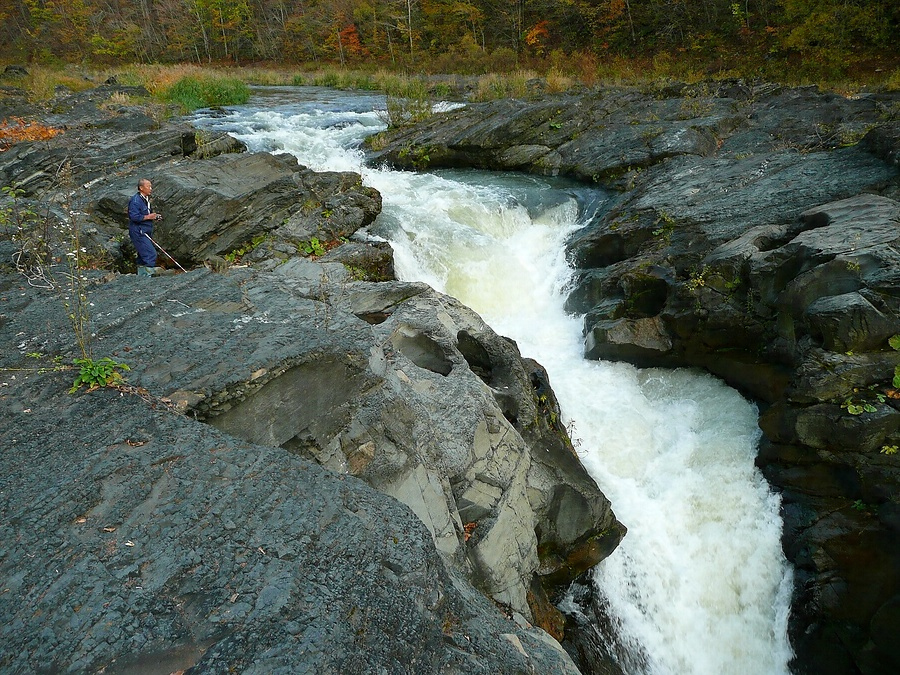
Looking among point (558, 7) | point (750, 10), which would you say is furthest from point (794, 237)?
point (558, 7)

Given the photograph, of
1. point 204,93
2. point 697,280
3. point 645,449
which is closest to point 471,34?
point 204,93

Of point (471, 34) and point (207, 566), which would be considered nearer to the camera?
point (207, 566)

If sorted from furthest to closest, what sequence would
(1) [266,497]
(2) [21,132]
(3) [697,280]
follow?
1. (2) [21,132]
2. (3) [697,280]
3. (1) [266,497]

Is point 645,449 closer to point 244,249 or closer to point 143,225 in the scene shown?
point 244,249

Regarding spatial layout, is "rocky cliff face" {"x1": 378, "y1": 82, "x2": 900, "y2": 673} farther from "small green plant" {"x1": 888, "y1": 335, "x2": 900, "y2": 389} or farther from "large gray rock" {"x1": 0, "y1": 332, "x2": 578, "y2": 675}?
"large gray rock" {"x1": 0, "y1": 332, "x2": 578, "y2": 675}

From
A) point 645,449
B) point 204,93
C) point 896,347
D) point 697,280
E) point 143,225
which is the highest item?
point 204,93

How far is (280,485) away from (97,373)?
1899 millimetres

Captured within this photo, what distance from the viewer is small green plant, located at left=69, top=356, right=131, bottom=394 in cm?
375

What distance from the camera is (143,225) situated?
26.2ft

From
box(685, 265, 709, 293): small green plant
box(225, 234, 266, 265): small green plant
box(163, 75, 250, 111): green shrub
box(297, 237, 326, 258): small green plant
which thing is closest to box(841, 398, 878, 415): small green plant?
box(685, 265, 709, 293): small green plant

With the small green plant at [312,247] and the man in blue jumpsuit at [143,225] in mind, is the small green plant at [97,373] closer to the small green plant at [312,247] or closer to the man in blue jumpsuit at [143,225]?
the man in blue jumpsuit at [143,225]

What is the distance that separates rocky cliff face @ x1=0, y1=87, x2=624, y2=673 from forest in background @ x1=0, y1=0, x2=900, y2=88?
69.3 feet

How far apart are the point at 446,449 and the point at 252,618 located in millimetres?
2841

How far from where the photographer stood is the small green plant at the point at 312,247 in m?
9.91
